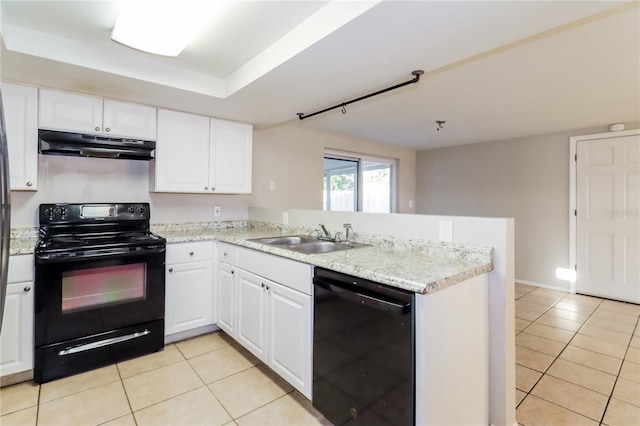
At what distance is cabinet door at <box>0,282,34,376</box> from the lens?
78.3 inches

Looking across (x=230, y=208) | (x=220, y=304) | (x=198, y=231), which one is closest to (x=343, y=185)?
(x=230, y=208)

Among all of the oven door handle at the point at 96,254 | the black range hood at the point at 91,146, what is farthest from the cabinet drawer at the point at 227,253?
the black range hood at the point at 91,146

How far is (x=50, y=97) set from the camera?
90.8 inches

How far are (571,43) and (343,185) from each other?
10.7 feet

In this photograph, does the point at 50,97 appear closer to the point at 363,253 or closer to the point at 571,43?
the point at 363,253

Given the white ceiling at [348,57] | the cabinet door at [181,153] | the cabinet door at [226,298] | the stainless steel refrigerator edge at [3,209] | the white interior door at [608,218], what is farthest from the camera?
the white interior door at [608,218]

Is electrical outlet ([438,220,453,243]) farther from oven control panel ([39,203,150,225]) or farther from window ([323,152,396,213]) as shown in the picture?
window ([323,152,396,213])

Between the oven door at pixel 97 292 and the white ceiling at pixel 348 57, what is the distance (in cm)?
124

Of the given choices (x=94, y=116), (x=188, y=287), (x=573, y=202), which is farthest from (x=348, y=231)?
(x=573, y=202)

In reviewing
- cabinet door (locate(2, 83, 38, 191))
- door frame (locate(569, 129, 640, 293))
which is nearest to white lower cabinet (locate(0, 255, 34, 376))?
cabinet door (locate(2, 83, 38, 191))

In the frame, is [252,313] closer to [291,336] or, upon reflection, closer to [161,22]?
[291,336]

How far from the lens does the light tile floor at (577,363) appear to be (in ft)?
6.12

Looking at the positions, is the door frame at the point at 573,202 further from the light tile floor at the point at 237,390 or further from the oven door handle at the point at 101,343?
the oven door handle at the point at 101,343

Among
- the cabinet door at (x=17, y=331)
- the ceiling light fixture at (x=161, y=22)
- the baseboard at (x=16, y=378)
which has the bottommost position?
the baseboard at (x=16, y=378)
